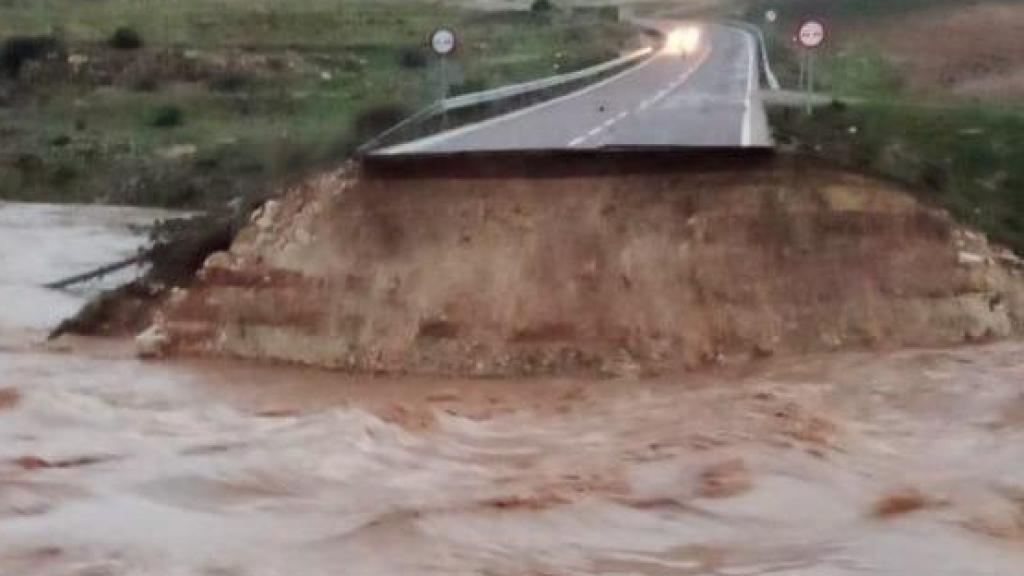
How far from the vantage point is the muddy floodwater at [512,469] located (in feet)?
46.9

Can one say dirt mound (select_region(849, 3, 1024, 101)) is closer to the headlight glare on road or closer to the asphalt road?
the asphalt road

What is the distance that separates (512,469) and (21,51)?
164ft

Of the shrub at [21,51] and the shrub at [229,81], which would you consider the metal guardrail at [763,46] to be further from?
the shrub at [21,51]

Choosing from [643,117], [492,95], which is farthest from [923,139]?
[492,95]

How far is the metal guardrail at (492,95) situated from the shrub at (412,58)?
5.09 meters

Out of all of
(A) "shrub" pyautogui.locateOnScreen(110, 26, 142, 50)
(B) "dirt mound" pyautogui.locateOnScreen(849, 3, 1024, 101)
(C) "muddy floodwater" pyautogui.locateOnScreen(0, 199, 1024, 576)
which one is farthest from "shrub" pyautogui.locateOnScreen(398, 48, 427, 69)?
(C) "muddy floodwater" pyautogui.locateOnScreen(0, 199, 1024, 576)

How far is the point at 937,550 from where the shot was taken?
14273 mm

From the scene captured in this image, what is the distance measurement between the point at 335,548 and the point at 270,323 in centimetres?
853

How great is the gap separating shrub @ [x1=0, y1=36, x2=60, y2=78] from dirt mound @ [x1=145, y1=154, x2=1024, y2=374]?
41.8m

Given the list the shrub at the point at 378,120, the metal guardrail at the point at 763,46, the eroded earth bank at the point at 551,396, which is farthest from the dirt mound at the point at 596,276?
the metal guardrail at the point at 763,46

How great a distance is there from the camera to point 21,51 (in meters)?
64.9

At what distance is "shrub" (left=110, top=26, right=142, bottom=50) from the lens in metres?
66.8

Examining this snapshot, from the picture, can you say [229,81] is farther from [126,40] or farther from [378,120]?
[378,120]

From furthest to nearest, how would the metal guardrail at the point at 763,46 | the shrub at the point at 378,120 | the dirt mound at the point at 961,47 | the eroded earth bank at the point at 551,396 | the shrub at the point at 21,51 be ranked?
the shrub at the point at 21,51, the metal guardrail at the point at 763,46, the dirt mound at the point at 961,47, the shrub at the point at 378,120, the eroded earth bank at the point at 551,396
